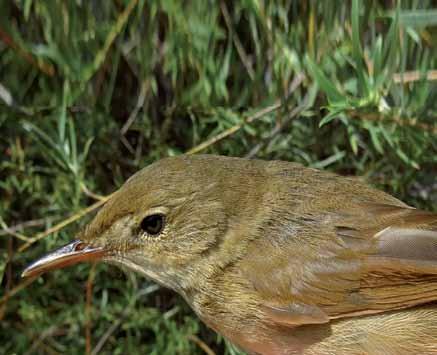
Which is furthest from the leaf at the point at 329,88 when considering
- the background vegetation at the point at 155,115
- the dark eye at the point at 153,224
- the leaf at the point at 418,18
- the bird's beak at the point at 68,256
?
the bird's beak at the point at 68,256

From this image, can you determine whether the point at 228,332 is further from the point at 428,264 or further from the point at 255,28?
the point at 255,28

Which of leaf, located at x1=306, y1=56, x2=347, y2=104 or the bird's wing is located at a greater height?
leaf, located at x1=306, y1=56, x2=347, y2=104

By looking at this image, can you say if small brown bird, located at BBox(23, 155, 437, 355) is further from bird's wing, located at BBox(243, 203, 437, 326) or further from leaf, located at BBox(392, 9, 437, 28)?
leaf, located at BBox(392, 9, 437, 28)

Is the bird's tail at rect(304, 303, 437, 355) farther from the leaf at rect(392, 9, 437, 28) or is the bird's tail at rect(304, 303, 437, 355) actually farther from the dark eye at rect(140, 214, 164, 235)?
the leaf at rect(392, 9, 437, 28)

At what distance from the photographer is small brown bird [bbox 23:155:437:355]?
5.29 ft

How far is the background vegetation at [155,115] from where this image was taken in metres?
1.80

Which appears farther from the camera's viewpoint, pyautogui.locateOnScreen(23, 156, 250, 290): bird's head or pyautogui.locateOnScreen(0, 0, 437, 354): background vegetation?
pyautogui.locateOnScreen(0, 0, 437, 354): background vegetation

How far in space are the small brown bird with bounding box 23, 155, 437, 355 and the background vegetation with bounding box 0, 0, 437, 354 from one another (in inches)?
7.9

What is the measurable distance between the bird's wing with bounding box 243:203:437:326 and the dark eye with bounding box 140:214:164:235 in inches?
8.4

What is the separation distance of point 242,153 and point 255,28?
332 millimetres

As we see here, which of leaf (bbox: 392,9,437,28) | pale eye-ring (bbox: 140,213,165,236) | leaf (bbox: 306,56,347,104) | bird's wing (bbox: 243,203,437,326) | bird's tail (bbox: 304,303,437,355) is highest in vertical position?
leaf (bbox: 392,9,437,28)

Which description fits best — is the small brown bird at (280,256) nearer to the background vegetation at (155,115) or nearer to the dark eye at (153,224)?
the dark eye at (153,224)

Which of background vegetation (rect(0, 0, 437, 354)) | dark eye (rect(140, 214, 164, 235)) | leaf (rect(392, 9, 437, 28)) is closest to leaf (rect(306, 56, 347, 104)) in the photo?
background vegetation (rect(0, 0, 437, 354))

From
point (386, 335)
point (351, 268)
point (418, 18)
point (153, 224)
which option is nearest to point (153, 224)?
point (153, 224)
